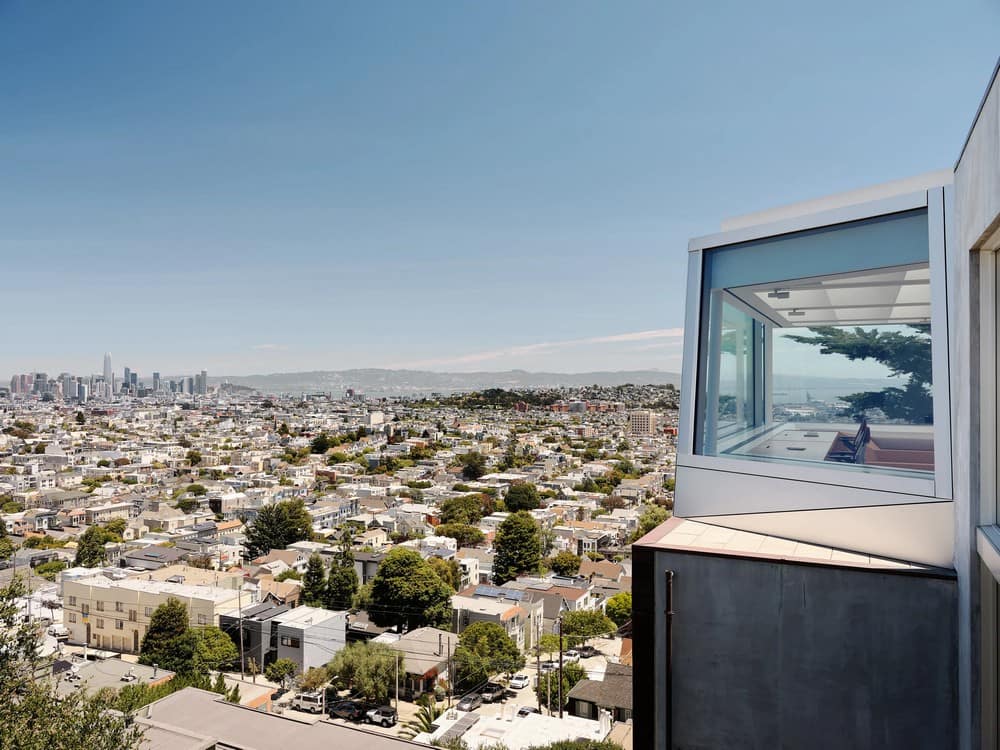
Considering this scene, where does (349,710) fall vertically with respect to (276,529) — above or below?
below

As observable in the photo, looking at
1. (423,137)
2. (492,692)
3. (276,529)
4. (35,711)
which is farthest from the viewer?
(276,529)

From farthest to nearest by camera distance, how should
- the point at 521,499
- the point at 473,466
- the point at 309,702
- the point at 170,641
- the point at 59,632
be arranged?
the point at 473,466, the point at 521,499, the point at 59,632, the point at 170,641, the point at 309,702

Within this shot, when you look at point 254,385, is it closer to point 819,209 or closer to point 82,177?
point 82,177

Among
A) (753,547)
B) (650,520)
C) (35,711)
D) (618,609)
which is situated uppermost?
(753,547)

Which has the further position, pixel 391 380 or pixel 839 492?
pixel 391 380

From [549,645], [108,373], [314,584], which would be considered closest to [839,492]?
[549,645]

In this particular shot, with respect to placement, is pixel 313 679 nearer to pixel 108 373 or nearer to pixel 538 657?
pixel 538 657

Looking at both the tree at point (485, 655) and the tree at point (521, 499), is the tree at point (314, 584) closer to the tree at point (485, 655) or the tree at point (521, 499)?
the tree at point (485, 655)

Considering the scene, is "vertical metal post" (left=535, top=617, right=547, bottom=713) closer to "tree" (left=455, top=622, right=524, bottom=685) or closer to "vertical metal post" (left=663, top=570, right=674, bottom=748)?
"tree" (left=455, top=622, right=524, bottom=685)
